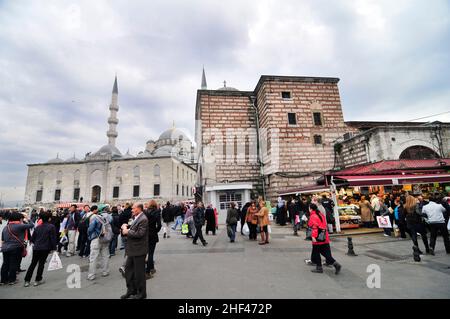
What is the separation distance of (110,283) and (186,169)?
140ft

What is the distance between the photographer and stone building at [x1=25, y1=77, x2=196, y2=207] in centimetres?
3853

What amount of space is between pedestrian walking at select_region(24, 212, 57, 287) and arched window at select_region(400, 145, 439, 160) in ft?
54.0

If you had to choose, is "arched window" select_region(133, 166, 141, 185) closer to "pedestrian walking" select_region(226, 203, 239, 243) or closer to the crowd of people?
the crowd of people

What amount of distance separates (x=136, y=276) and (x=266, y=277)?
8.30ft

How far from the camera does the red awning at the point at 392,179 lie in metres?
9.05

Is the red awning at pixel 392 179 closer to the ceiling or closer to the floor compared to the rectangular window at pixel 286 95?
closer to the floor

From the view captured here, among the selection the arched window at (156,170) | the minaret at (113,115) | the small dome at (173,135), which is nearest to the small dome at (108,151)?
the minaret at (113,115)

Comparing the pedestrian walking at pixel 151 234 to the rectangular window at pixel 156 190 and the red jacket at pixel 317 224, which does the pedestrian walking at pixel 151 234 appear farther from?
the rectangular window at pixel 156 190

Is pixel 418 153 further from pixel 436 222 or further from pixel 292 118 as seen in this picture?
pixel 436 222

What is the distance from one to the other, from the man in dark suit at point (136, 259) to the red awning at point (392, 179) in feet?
27.1

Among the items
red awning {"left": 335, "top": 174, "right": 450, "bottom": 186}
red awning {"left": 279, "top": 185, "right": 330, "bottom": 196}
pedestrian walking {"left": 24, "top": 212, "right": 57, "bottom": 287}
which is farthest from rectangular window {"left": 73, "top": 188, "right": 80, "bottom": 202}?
red awning {"left": 335, "top": 174, "right": 450, "bottom": 186}

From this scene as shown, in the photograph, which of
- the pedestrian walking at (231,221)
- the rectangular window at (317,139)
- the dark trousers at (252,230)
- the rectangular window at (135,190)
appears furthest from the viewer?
the rectangular window at (135,190)

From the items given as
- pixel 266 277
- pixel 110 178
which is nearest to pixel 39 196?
pixel 110 178

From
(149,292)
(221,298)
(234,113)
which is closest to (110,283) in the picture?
(149,292)
